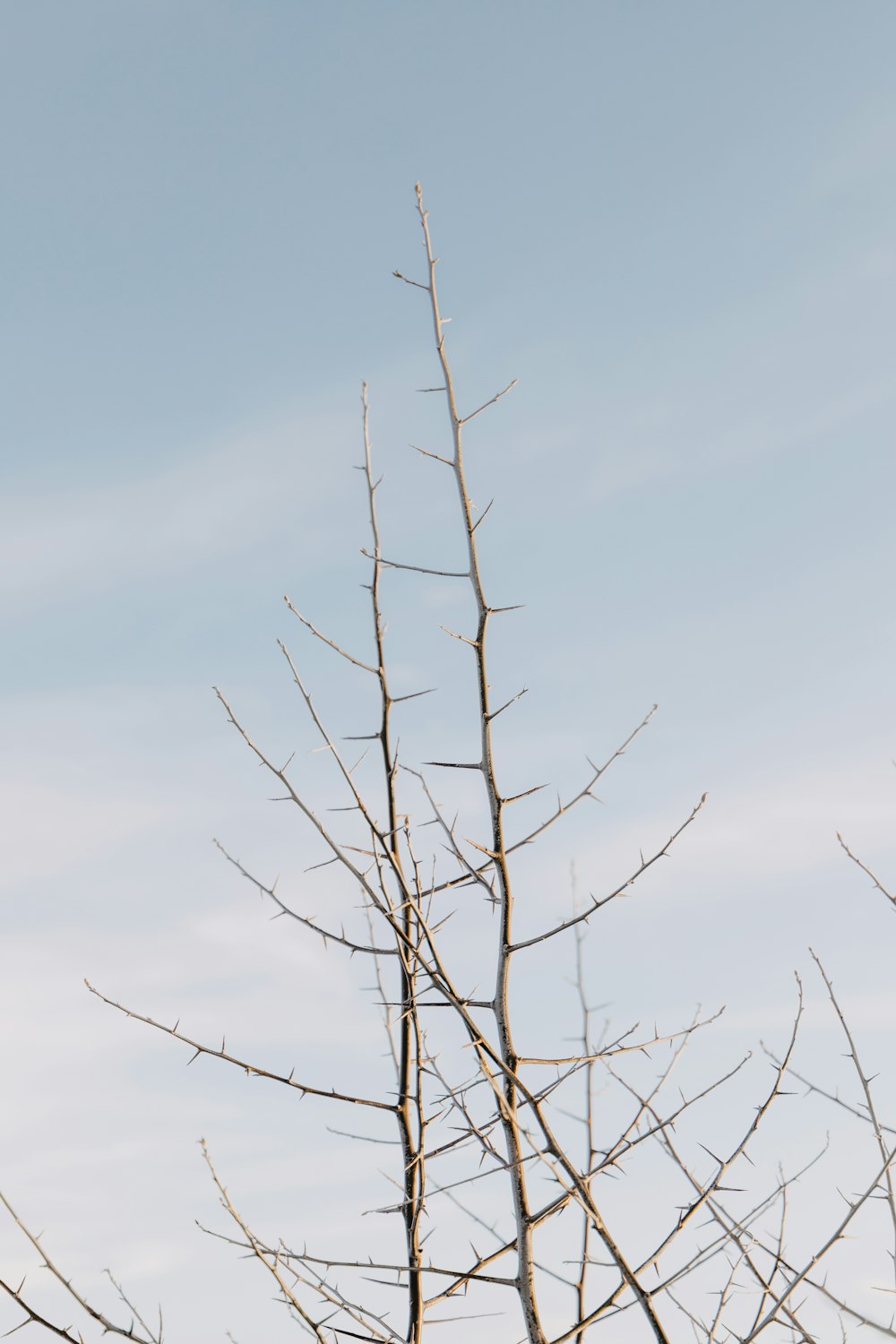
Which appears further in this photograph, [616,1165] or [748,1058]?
[748,1058]

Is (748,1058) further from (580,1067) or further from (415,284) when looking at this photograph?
(415,284)

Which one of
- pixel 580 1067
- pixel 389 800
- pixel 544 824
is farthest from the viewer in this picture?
pixel 389 800

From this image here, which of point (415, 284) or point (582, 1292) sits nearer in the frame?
point (582, 1292)

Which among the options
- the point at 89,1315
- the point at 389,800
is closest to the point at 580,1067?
the point at 389,800

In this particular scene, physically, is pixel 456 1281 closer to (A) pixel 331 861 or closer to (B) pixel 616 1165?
(B) pixel 616 1165

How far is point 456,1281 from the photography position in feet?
8.71

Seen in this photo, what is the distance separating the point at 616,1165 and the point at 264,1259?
962 mm

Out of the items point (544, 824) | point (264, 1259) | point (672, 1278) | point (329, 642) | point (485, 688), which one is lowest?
point (672, 1278)

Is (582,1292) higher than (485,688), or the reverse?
(485,688)

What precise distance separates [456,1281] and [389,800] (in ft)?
4.06

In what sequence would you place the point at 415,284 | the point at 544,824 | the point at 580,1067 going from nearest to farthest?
the point at 580,1067 < the point at 544,824 < the point at 415,284

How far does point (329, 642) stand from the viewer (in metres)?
3.37

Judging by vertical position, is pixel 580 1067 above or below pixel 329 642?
below

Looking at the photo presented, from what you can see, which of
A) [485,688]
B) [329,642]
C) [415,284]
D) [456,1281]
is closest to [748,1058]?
[456,1281]
